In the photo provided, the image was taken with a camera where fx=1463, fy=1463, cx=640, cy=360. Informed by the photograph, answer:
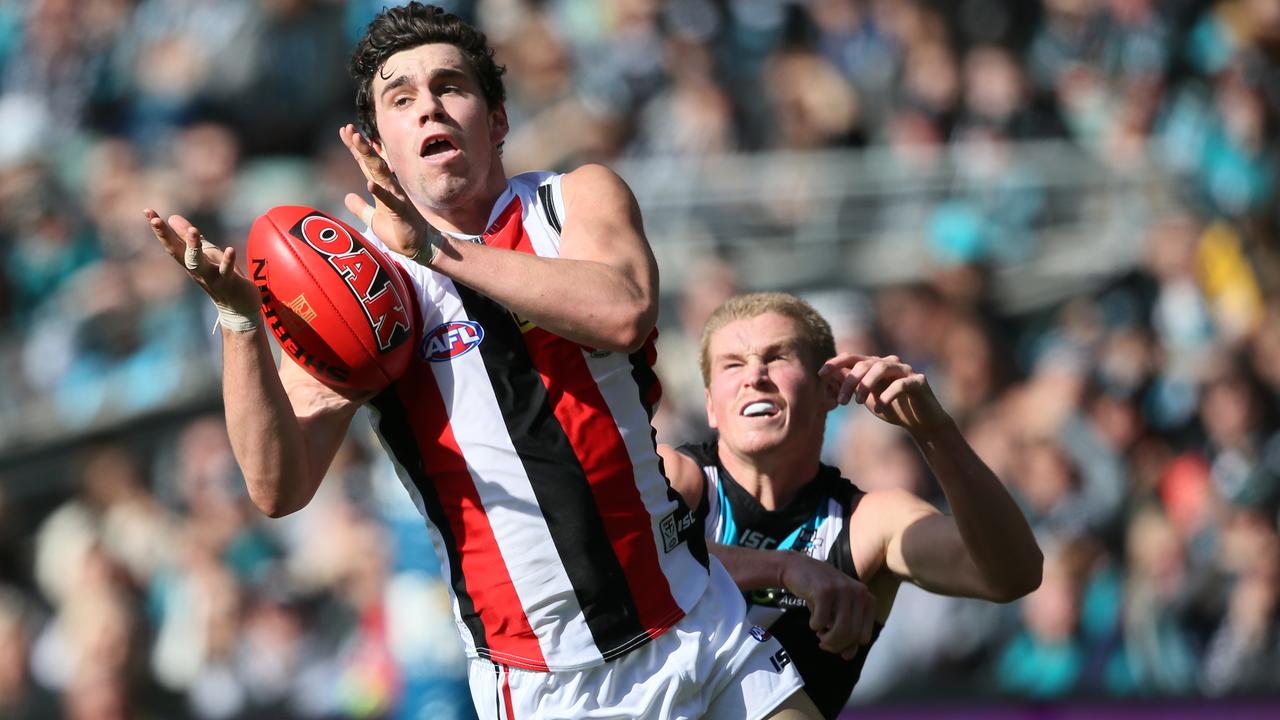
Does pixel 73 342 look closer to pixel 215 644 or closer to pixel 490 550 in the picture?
pixel 215 644

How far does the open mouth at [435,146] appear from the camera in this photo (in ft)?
10.8

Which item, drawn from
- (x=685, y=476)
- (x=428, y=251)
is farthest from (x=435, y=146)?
(x=685, y=476)

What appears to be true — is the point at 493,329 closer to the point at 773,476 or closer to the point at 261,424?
the point at 261,424

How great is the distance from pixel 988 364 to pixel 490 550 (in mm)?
6482

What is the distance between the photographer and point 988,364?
30.4ft

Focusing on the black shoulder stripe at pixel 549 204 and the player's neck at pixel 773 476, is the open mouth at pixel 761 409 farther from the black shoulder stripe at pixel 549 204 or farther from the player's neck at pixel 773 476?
the black shoulder stripe at pixel 549 204

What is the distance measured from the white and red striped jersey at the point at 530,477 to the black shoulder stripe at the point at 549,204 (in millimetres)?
50

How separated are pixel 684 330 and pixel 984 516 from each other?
5940 millimetres

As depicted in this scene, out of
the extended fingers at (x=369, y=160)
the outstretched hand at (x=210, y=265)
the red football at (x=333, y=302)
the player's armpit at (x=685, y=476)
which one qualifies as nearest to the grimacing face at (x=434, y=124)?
the red football at (x=333, y=302)

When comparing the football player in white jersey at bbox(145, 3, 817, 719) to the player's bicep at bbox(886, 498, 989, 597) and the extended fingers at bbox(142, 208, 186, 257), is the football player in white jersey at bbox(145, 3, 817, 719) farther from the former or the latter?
the player's bicep at bbox(886, 498, 989, 597)

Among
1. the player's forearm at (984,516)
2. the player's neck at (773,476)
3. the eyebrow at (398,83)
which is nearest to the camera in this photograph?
the eyebrow at (398,83)

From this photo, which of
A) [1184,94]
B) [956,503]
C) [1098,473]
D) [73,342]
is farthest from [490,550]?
[1184,94]

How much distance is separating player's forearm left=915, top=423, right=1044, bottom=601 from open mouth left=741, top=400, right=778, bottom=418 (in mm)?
502

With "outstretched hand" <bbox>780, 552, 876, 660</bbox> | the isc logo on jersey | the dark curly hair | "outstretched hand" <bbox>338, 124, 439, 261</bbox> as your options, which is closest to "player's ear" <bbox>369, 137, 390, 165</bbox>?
the dark curly hair
